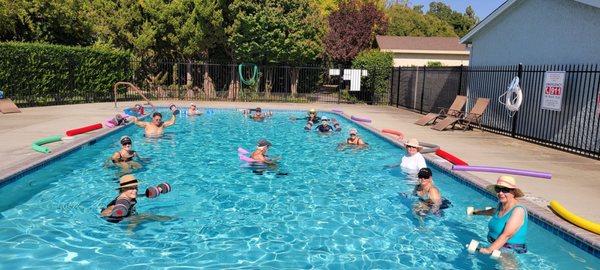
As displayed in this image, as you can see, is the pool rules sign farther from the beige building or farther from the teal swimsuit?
the beige building

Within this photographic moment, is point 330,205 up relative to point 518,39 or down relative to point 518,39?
down

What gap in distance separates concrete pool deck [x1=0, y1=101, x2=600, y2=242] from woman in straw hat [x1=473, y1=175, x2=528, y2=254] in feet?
5.62

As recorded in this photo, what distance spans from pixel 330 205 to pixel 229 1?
80.7 ft

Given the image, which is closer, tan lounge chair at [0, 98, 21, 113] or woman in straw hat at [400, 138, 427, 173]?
woman in straw hat at [400, 138, 427, 173]

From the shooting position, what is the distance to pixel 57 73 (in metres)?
23.0

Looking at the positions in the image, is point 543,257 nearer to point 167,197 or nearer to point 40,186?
point 167,197

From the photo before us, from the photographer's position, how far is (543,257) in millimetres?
6105

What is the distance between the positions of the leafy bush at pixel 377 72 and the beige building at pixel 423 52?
13365 mm

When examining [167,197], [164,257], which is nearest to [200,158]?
[167,197]

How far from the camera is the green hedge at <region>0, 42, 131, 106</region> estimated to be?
67.5ft

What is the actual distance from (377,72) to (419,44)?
17.5 m

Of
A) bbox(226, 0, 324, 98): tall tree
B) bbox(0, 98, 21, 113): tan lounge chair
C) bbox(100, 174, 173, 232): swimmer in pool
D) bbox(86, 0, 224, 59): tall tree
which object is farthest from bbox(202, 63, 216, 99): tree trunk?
bbox(100, 174, 173, 232): swimmer in pool

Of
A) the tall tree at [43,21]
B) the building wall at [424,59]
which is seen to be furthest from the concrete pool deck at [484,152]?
the building wall at [424,59]

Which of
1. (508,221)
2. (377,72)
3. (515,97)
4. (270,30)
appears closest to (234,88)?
(270,30)
